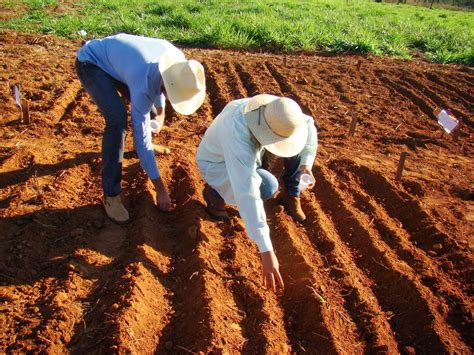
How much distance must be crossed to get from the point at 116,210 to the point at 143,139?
708 mm

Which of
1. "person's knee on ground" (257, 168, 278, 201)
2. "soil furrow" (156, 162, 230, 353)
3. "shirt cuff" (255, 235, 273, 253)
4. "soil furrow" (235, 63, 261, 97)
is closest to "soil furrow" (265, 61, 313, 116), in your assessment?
"soil furrow" (235, 63, 261, 97)

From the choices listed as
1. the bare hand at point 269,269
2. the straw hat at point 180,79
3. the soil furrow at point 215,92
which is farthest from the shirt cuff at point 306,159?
the soil furrow at point 215,92

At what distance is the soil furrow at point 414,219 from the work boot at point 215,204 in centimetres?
147

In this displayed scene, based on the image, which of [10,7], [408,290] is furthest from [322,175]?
[10,7]

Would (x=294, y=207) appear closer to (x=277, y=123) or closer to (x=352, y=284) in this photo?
(x=352, y=284)

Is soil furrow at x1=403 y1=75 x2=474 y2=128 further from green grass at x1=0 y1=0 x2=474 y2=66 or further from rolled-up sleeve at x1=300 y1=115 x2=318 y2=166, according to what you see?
rolled-up sleeve at x1=300 y1=115 x2=318 y2=166

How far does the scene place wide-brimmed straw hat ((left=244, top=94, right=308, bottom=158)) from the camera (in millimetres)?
2391

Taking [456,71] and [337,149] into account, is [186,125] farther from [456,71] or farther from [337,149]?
[456,71]

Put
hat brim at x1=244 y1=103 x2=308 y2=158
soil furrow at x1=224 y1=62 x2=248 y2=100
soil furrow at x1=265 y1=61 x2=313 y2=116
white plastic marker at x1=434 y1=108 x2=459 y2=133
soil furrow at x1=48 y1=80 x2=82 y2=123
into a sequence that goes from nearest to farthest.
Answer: hat brim at x1=244 y1=103 x2=308 y2=158, white plastic marker at x1=434 y1=108 x2=459 y2=133, soil furrow at x1=48 y1=80 x2=82 y2=123, soil furrow at x1=265 y1=61 x2=313 y2=116, soil furrow at x1=224 y1=62 x2=248 y2=100

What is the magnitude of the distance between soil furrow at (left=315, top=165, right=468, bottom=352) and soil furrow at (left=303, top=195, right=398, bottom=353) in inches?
2.9

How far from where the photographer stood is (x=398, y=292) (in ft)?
9.56

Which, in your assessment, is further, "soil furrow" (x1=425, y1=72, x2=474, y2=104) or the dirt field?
"soil furrow" (x1=425, y1=72, x2=474, y2=104)

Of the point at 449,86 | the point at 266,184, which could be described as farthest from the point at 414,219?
the point at 449,86

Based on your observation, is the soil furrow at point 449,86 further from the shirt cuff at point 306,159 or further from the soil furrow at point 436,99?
the shirt cuff at point 306,159
